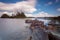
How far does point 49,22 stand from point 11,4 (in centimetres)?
45

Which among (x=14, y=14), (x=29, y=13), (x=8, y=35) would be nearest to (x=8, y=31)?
(x=8, y=35)

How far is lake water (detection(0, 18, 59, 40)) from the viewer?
1.12 m

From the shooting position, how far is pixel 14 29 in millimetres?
1134

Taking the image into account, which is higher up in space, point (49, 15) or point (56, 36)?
point (49, 15)

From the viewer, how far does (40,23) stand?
116 centimetres

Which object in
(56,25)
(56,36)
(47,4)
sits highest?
(47,4)

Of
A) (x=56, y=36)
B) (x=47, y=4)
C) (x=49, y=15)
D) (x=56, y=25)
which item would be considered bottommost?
(x=56, y=36)

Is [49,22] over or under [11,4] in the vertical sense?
under

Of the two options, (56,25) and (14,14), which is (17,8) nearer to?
(14,14)

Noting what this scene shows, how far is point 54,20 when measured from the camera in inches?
46.1

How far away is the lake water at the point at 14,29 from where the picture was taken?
1.12 meters

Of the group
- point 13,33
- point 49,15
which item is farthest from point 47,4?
point 13,33

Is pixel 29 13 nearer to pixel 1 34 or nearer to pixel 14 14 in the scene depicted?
pixel 14 14

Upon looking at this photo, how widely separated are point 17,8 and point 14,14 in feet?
0.23
